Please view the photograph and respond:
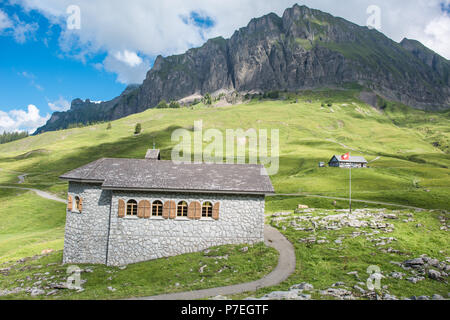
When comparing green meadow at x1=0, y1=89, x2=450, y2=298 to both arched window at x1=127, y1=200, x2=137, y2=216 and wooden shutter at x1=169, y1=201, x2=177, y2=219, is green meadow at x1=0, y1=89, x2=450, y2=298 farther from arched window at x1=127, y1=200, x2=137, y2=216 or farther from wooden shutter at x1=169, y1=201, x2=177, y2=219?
arched window at x1=127, y1=200, x2=137, y2=216

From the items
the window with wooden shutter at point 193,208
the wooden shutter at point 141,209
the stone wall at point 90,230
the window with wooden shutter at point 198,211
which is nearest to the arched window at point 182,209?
the window with wooden shutter at point 193,208

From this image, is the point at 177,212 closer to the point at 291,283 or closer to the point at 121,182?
the point at 121,182

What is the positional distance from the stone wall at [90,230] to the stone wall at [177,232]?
1.61m

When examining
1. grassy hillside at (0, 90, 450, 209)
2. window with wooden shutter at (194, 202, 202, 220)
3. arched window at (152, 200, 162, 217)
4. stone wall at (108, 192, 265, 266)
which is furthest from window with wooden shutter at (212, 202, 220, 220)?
grassy hillside at (0, 90, 450, 209)

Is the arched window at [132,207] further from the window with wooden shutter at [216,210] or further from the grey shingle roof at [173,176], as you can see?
the window with wooden shutter at [216,210]

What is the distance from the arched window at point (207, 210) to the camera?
30047mm

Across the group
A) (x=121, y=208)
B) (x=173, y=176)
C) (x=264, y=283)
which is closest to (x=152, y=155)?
(x=173, y=176)

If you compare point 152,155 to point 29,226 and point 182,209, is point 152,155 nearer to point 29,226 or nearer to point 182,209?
point 182,209

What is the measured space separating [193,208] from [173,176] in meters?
4.80

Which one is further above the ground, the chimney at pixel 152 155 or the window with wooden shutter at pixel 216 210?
the chimney at pixel 152 155

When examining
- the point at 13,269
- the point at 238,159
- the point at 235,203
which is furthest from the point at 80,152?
the point at 235,203

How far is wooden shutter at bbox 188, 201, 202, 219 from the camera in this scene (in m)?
29.7

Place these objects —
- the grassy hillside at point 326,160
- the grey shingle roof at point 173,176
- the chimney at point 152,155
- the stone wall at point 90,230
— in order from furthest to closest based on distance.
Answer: the grassy hillside at point 326,160
the chimney at point 152,155
the stone wall at point 90,230
the grey shingle roof at point 173,176

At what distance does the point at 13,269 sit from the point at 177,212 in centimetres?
1908
